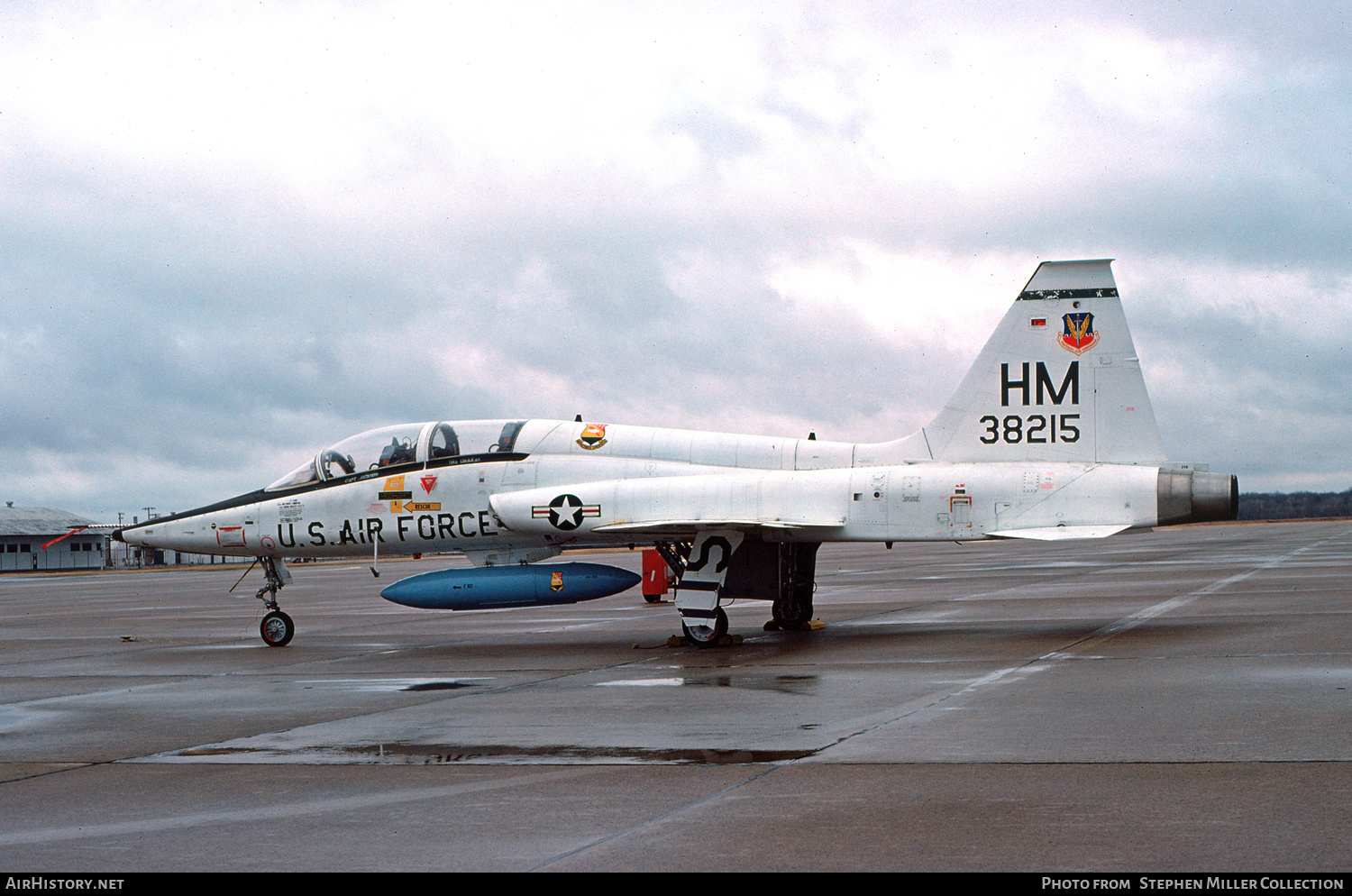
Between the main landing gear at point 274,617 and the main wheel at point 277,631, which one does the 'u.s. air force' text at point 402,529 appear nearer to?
the main landing gear at point 274,617

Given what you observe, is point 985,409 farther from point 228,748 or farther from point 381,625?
point 381,625

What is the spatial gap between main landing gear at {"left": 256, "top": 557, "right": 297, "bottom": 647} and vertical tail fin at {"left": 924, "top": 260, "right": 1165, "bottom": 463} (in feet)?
35.7

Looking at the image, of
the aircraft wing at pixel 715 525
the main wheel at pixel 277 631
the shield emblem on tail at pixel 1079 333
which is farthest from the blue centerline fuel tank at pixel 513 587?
the shield emblem on tail at pixel 1079 333

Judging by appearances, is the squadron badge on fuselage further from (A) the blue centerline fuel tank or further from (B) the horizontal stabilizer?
(B) the horizontal stabilizer

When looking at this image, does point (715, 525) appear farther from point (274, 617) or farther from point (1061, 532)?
point (274, 617)

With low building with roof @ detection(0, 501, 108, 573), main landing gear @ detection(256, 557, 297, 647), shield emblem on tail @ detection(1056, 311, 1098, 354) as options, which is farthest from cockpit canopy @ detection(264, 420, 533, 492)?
low building with roof @ detection(0, 501, 108, 573)

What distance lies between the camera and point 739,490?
1706 centimetres

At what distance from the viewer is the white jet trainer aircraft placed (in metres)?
15.8

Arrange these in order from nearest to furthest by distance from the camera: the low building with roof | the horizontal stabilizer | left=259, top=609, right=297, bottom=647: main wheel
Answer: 1. the horizontal stabilizer
2. left=259, top=609, right=297, bottom=647: main wheel
3. the low building with roof

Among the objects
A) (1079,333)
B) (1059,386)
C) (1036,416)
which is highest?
(1079,333)

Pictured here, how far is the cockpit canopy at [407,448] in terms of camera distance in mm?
18828

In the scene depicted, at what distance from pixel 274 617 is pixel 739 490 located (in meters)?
8.42

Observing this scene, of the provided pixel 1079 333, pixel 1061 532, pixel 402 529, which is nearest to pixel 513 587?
pixel 402 529

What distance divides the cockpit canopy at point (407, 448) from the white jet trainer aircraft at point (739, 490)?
33 millimetres
